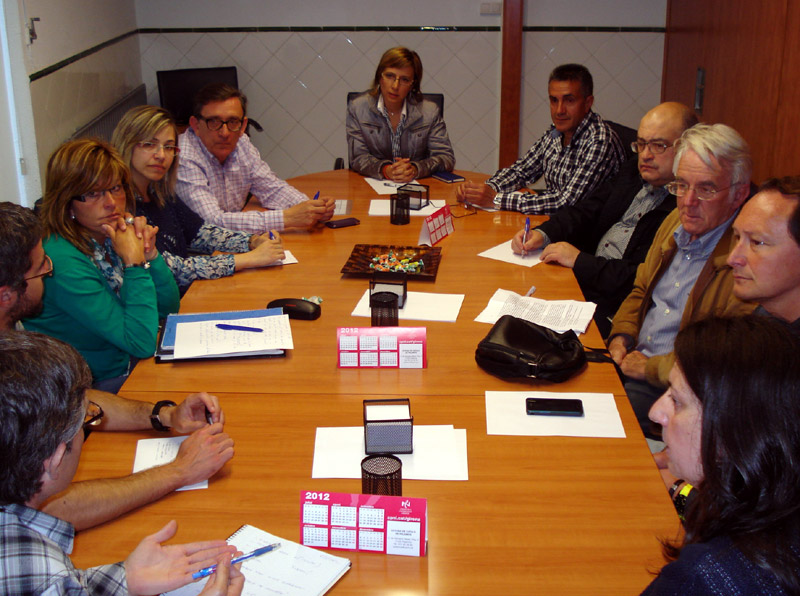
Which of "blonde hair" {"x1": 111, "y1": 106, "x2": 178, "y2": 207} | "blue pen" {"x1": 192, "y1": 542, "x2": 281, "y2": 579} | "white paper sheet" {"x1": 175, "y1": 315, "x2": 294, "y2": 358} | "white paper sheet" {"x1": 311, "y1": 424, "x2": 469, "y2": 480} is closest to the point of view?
"blue pen" {"x1": 192, "y1": 542, "x2": 281, "y2": 579}

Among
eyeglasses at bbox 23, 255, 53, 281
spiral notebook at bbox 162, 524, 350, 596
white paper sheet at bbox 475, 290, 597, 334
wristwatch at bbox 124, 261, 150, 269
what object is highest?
eyeglasses at bbox 23, 255, 53, 281

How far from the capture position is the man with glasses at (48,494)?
3.85 feet

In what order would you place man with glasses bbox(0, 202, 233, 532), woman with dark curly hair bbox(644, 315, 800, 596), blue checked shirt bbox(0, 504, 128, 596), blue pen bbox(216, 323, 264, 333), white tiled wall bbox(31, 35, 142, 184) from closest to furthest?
woman with dark curly hair bbox(644, 315, 800, 596) < blue checked shirt bbox(0, 504, 128, 596) < man with glasses bbox(0, 202, 233, 532) < blue pen bbox(216, 323, 264, 333) < white tiled wall bbox(31, 35, 142, 184)

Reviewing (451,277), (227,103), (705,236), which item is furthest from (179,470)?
(227,103)

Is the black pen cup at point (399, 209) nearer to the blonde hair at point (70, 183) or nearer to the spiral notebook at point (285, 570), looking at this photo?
the blonde hair at point (70, 183)

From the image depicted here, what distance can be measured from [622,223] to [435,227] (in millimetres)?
773

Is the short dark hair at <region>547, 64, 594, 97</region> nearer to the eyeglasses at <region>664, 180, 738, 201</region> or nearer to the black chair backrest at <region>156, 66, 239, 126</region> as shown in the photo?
the eyeglasses at <region>664, 180, 738, 201</region>

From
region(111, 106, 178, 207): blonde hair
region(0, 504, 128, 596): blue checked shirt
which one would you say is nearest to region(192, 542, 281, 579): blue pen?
region(0, 504, 128, 596): blue checked shirt

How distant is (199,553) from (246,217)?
83.6 inches

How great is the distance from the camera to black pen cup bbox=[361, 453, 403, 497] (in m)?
1.49

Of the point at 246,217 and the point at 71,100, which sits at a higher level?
the point at 71,100

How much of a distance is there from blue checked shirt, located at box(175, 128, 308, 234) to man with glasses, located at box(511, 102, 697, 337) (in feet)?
3.73

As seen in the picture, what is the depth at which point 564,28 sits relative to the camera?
5.55 meters

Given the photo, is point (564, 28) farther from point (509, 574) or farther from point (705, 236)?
point (509, 574)
